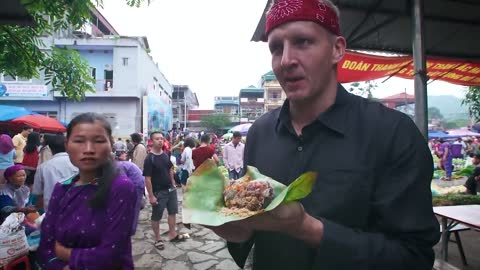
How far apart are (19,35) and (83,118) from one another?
3.72 meters

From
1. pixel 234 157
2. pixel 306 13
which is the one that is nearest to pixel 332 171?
pixel 306 13

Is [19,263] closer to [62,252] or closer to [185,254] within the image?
[62,252]

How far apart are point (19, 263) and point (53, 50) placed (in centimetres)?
403

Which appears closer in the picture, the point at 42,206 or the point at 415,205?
the point at 415,205

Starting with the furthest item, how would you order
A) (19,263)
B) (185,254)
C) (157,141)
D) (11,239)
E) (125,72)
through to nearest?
(125,72)
(157,141)
(185,254)
(19,263)
(11,239)

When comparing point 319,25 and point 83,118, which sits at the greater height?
point 319,25

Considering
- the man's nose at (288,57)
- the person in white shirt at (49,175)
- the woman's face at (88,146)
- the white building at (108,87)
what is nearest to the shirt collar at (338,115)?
the man's nose at (288,57)

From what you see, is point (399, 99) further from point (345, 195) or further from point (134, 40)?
point (345, 195)

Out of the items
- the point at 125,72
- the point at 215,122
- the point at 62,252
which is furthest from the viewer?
the point at 215,122

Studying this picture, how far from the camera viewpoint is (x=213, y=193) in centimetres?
104

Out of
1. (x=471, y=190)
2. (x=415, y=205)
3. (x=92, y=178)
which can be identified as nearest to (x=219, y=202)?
(x=415, y=205)

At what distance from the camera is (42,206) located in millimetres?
3959

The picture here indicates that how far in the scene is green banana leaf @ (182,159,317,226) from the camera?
2.66 ft

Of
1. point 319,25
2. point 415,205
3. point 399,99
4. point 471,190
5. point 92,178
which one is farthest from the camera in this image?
point 399,99
